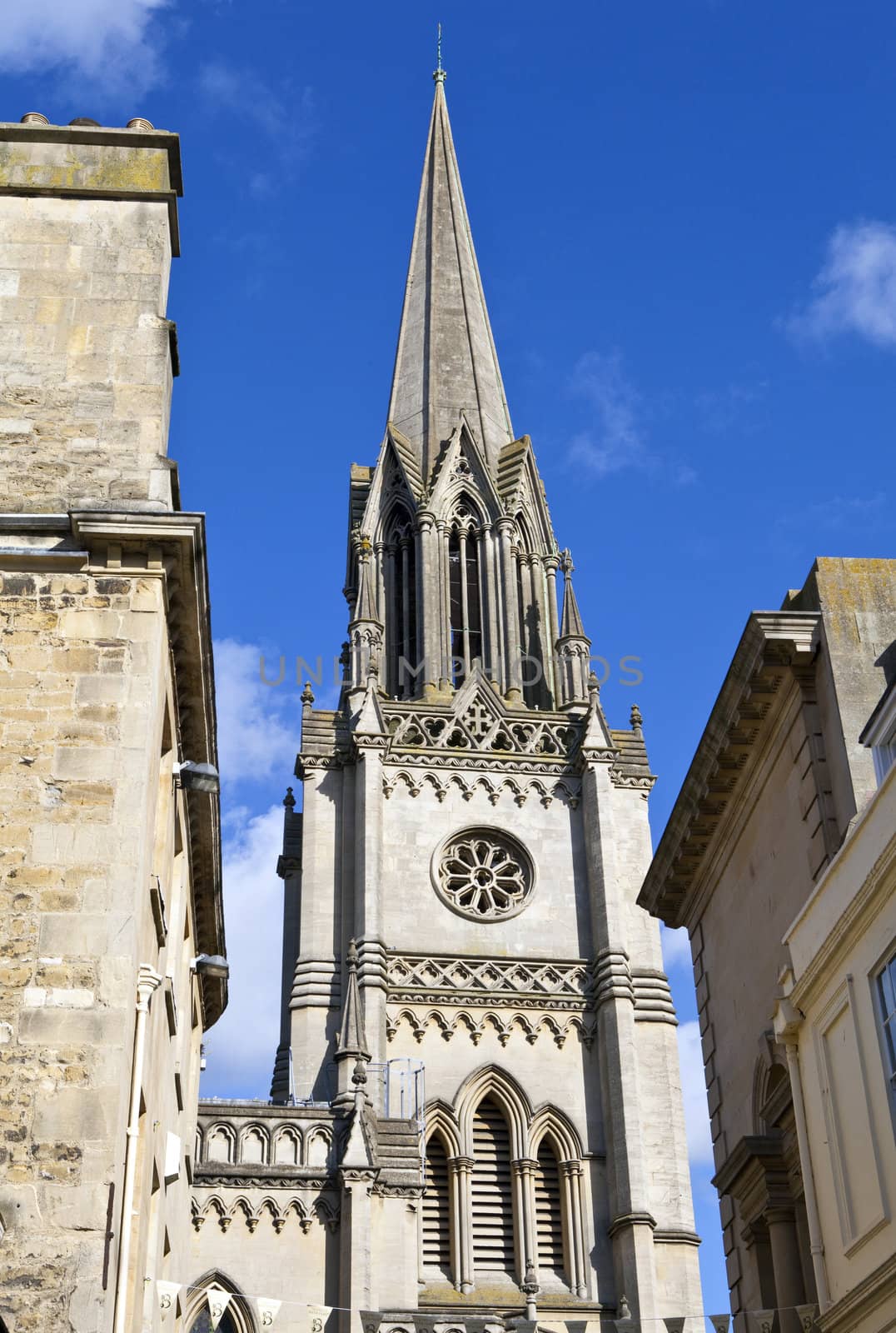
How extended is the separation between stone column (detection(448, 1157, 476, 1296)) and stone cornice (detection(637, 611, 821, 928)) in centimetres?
1486

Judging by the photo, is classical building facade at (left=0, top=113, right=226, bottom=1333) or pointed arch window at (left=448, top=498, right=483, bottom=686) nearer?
classical building facade at (left=0, top=113, right=226, bottom=1333)

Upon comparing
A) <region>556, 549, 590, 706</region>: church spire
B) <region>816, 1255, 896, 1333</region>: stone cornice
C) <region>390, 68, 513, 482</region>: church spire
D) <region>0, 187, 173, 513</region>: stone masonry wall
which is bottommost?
<region>816, 1255, 896, 1333</region>: stone cornice

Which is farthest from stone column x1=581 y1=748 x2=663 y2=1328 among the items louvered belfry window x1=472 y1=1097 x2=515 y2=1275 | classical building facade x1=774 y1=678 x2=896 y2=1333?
classical building facade x1=774 y1=678 x2=896 y2=1333

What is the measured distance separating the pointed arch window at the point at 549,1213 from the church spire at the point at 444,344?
18.4 m

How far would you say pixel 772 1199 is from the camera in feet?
52.9

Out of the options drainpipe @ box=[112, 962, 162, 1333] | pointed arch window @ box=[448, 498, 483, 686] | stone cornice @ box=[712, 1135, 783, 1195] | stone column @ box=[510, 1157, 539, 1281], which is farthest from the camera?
pointed arch window @ box=[448, 498, 483, 686]

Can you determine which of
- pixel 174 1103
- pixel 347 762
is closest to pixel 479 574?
pixel 347 762

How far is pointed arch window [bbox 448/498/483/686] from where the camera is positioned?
43000mm

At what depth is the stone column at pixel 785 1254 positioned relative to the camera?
52.7 ft

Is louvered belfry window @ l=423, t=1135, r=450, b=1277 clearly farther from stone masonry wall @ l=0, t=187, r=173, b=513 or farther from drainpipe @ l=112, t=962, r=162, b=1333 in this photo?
stone masonry wall @ l=0, t=187, r=173, b=513

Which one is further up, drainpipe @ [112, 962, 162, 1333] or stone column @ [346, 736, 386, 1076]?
stone column @ [346, 736, 386, 1076]

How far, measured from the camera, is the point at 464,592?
44.4 metres

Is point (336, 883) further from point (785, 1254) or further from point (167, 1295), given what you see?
point (785, 1254)

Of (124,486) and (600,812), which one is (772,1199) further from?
(600,812)
